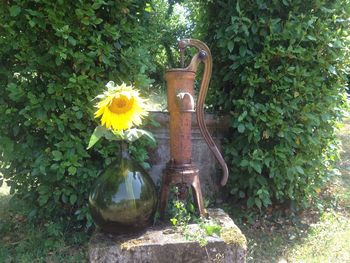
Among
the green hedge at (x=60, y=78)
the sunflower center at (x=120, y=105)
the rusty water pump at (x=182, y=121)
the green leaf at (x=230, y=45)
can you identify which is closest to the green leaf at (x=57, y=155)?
the green hedge at (x=60, y=78)

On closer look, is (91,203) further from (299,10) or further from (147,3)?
(299,10)

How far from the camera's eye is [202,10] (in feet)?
11.4

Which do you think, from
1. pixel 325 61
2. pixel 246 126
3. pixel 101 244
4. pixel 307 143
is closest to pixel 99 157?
pixel 101 244

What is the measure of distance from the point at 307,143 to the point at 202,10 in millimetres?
1517

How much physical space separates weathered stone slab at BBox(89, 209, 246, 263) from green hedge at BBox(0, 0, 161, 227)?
0.73 m

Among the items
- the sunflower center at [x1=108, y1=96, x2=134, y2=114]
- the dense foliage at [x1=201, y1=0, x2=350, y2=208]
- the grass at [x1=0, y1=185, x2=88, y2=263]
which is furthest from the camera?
the dense foliage at [x1=201, y1=0, x2=350, y2=208]

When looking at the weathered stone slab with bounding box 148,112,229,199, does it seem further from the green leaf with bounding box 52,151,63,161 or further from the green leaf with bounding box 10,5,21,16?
the green leaf with bounding box 10,5,21,16

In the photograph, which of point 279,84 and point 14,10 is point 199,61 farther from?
point 14,10

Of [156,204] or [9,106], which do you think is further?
[9,106]

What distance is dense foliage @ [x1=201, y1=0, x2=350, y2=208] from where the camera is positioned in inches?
114

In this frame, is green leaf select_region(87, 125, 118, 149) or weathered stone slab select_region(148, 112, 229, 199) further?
weathered stone slab select_region(148, 112, 229, 199)

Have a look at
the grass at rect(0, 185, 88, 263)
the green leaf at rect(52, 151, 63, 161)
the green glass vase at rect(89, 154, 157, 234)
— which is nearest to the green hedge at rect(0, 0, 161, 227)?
the green leaf at rect(52, 151, 63, 161)

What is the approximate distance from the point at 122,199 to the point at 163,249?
339 mm

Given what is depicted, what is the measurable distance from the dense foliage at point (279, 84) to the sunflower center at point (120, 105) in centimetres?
126
